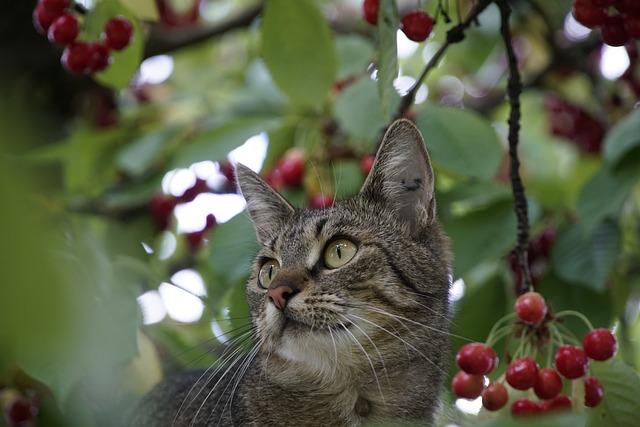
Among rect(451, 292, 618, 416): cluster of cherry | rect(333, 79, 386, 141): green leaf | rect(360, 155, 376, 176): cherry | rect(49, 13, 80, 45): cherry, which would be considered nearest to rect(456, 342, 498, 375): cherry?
rect(451, 292, 618, 416): cluster of cherry

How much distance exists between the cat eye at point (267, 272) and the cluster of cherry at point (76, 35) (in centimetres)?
92

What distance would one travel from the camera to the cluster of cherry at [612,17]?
8.46 ft

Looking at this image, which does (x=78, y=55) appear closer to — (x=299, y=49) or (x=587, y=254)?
(x=299, y=49)

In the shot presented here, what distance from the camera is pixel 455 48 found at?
4969 mm

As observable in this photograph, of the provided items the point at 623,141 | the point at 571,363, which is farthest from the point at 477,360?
the point at 623,141

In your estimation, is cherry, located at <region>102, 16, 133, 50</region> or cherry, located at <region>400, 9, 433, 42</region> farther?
cherry, located at <region>102, 16, 133, 50</region>

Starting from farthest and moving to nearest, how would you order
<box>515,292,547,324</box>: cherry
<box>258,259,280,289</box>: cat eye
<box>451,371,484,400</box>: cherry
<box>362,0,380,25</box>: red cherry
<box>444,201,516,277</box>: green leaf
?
<box>444,201,516,277</box>: green leaf < <box>258,259,280,289</box>: cat eye < <box>362,0,380,25</box>: red cherry < <box>451,371,484,400</box>: cherry < <box>515,292,547,324</box>: cherry

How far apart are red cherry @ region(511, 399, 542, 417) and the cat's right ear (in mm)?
1302

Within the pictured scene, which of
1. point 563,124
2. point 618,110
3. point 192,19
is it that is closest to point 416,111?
point 618,110

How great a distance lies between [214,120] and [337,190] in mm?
1121

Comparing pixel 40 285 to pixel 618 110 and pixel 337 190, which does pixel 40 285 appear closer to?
pixel 337 190

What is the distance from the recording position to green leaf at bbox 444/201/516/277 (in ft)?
10.2

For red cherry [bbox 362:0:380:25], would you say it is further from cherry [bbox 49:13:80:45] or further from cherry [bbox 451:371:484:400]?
cherry [bbox 451:371:484:400]

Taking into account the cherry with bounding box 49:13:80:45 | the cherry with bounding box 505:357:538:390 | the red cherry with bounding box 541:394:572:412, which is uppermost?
the cherry with bounding box 49:13:80:45
